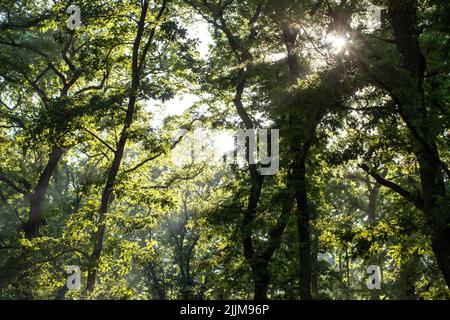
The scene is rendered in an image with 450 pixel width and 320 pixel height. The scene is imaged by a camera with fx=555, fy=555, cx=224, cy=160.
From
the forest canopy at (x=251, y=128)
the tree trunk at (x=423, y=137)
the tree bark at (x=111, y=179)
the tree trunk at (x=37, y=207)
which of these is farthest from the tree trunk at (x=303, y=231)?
the tree trunk at (x=37, y=207)

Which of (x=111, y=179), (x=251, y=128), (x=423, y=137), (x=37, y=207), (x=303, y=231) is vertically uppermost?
(x=251, y=128)

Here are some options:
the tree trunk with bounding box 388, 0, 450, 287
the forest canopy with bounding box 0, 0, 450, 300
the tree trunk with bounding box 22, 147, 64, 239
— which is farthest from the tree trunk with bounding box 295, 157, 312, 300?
the tree trunk with bounding box 22, 147, 64, 239

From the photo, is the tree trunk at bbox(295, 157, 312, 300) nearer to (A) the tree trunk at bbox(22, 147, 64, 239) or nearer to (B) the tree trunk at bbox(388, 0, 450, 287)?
(B) the tree trunk at bbox(388, 0, 450, 287)

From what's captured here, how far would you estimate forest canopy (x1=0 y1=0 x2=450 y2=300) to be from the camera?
13.0 m

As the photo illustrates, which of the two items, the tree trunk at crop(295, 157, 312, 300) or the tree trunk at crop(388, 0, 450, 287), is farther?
the tree trunk at crop(295, 157, 312, 300)

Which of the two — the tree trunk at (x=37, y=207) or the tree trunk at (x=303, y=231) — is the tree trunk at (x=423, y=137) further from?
the tree trunk at (x=37, y=207)

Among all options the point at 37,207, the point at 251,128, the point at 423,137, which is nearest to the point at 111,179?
the point at 251,128

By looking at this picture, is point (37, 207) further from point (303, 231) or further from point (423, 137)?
point (423, 137)

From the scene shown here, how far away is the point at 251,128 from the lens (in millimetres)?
19891

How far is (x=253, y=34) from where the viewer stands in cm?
1959
